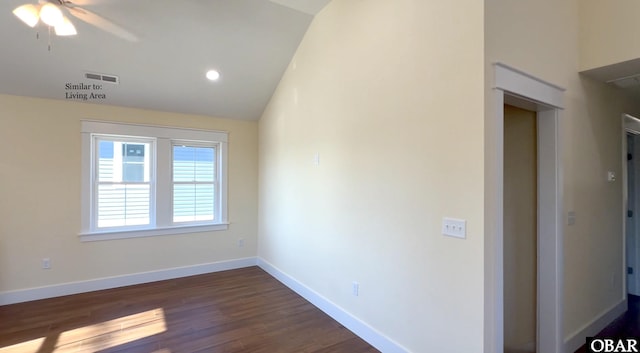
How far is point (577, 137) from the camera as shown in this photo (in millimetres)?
2600

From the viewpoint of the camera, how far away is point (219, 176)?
189 inches

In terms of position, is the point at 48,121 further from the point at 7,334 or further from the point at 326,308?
the point at 326,308

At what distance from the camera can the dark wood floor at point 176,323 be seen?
2.62m

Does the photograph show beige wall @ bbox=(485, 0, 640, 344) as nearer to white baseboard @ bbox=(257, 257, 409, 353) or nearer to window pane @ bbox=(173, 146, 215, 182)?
white baseboard @ bbox=(257, 257, 409, 353)

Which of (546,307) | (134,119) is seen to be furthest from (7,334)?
(546,307)

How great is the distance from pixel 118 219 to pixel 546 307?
4.93m

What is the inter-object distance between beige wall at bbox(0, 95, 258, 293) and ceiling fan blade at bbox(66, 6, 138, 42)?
1.20 meters

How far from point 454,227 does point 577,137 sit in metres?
1.63

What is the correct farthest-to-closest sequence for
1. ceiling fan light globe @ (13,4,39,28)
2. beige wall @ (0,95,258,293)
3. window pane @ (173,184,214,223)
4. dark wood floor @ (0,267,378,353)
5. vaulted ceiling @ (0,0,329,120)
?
window pane @ (173,184,214,223) → beige wall @ (0,95,258,293) → vaulted ceiling @ (0,0,329,120) → dark wood floor @ (0,267,378,353) → ceiling fan light globe @ (13,4,39,28)

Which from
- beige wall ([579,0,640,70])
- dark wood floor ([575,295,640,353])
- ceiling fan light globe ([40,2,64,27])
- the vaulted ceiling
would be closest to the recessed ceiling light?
the vaulted ceiling

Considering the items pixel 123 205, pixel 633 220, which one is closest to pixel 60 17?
pixel 123 205

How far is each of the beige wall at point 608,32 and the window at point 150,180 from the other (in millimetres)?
4455

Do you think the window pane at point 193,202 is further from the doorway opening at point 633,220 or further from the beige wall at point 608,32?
the doorway opening at point 633,220

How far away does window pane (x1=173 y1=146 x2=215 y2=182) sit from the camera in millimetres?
4520
